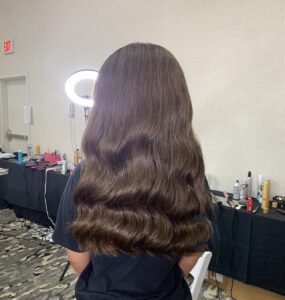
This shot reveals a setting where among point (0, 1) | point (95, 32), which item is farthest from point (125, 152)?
point (0, 1)

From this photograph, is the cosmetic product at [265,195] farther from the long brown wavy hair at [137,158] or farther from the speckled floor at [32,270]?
the long brown wavy hair at [137,158]

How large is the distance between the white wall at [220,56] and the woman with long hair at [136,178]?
57.8 inches

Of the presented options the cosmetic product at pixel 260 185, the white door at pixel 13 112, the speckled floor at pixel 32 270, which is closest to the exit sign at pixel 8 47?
the white door at pixel 13 112

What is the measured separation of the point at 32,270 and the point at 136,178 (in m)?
2.09

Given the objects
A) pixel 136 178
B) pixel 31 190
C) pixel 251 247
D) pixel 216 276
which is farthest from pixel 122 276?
pixel 31 190

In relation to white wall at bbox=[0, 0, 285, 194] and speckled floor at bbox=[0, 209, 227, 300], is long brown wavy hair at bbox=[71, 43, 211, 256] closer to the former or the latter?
white wall at bbox=[0, 0, 285, 194]

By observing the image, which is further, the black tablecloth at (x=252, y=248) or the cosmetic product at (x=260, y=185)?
the cosmetic product at (x=260, y=185)

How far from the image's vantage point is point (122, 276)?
695 millimetres

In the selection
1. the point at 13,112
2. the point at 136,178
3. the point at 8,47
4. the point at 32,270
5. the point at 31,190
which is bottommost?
the point at 32,270

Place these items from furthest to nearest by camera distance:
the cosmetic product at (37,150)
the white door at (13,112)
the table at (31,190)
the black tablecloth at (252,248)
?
1. the white door at (13,112)
2. the cosmetic product at (37,150)
3. the table at (31,190)
4. the black tablecloth at (252,248)

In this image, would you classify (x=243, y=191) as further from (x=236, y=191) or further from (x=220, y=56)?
(x=220, y=56)

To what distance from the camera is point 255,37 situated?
1929 mm

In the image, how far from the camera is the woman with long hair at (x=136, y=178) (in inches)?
25.7

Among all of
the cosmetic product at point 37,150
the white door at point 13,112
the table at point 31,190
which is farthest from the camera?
the white door at point 13,112
